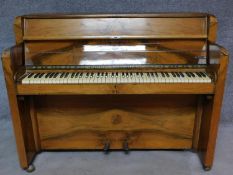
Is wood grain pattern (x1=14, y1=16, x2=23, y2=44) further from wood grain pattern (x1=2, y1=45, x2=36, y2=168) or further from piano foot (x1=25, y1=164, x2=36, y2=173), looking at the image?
piano foot (x1=25, y1=164, x2=36, y2=173)

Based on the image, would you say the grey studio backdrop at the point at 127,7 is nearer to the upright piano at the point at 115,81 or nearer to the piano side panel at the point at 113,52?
the upright piano at the point at 115,81

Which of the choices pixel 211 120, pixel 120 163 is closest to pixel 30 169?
pixel 120 163

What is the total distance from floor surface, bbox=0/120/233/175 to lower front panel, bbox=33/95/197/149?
65 millimetres

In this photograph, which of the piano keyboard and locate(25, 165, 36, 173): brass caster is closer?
the piano keyboard

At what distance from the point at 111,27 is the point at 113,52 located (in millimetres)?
173

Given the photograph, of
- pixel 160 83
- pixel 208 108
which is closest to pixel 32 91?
pixel 160 83

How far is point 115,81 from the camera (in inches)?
63.3

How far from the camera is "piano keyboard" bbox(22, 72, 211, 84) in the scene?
5.26 ft

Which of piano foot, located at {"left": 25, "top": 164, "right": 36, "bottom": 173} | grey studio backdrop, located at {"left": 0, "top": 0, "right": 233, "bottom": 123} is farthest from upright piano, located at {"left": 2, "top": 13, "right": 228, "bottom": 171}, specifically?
grey studio backdrop, located at {"left": 0, "top": 0, "right": 233, "bottom": 123}

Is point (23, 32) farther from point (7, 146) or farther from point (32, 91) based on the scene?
point (7, 146)

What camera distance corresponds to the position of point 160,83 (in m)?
1.60

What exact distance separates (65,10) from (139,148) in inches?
50.6

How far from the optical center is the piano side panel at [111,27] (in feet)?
5.87

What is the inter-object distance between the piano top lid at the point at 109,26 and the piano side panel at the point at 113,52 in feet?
0.16
